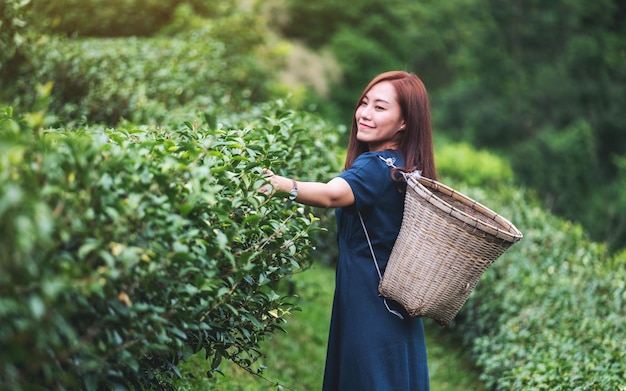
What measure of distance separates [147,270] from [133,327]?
0.19m

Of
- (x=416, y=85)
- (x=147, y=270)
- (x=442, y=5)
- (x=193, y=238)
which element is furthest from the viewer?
(x=442, y=5)

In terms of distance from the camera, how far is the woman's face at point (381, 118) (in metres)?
2.98

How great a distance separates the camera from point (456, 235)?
2.61 metres

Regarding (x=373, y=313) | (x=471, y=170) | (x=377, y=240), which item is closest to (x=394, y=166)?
(x=377, y=240)

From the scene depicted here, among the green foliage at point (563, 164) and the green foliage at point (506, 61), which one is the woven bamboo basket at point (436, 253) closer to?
the green foliage at point (563, 164)

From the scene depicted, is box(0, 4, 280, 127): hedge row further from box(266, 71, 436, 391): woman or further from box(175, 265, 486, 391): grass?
box(266, 71, 436, 391): woman

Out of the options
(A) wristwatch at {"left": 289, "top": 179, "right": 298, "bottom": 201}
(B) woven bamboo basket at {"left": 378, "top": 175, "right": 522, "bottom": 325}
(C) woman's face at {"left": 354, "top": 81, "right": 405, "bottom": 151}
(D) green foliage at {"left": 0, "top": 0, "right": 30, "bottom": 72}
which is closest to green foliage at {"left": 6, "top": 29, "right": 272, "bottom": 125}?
(D) green foliage at {"left": 0, "top": 0, "right": 30, "bottom": 72}

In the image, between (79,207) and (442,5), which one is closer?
(79,207)

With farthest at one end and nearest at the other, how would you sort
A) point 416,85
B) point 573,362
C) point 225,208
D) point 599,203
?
point 599,203, point 573,362, point 416,85, point 225,208

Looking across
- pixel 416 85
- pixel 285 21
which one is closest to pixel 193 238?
pixel 416 85

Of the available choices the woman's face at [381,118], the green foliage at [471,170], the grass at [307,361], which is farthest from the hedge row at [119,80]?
the green foliage at [471,170]

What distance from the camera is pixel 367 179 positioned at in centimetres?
273

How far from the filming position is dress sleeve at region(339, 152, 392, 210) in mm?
2693

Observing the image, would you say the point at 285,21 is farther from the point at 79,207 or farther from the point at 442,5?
the point at 79,207
